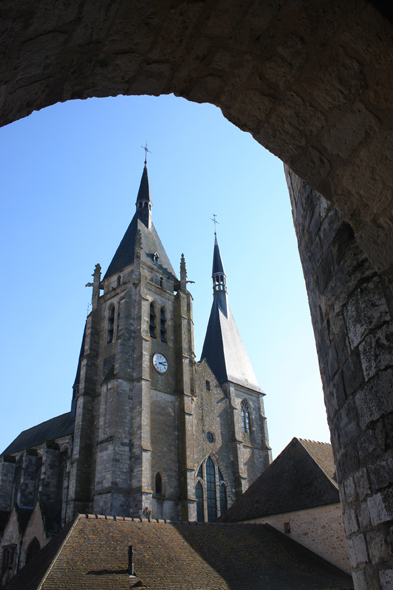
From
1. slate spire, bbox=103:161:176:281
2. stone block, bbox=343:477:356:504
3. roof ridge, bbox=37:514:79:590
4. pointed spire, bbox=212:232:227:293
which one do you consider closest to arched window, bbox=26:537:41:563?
roof ridge, bbox=37:514:79:590

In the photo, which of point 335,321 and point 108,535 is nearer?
point 335,321

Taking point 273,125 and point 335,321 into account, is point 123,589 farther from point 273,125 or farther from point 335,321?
point 273,125

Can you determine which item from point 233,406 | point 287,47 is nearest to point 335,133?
point 287,47

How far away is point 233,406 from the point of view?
30.9 metres

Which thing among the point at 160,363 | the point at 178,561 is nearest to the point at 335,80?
the point at 178,561

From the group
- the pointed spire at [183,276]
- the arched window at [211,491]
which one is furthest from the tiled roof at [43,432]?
the pointed spire at [183,276]

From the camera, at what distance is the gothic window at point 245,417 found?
31.7 m

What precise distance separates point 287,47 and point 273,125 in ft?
1.36

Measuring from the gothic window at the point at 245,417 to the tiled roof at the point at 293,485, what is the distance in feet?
42.1

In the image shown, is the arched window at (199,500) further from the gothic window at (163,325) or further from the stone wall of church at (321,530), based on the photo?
the stone wall of church at (321,530)

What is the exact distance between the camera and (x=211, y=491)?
2633cm

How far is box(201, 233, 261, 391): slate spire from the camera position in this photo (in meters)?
33.2

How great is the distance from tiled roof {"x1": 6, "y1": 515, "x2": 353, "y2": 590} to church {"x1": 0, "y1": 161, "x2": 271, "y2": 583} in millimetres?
7058

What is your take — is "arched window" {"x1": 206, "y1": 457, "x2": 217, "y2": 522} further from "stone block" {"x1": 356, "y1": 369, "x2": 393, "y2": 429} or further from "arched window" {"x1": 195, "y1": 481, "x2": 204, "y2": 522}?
"stone block" {"x1": 356, "y1": 369, "x2": 393, "y2": 429}
